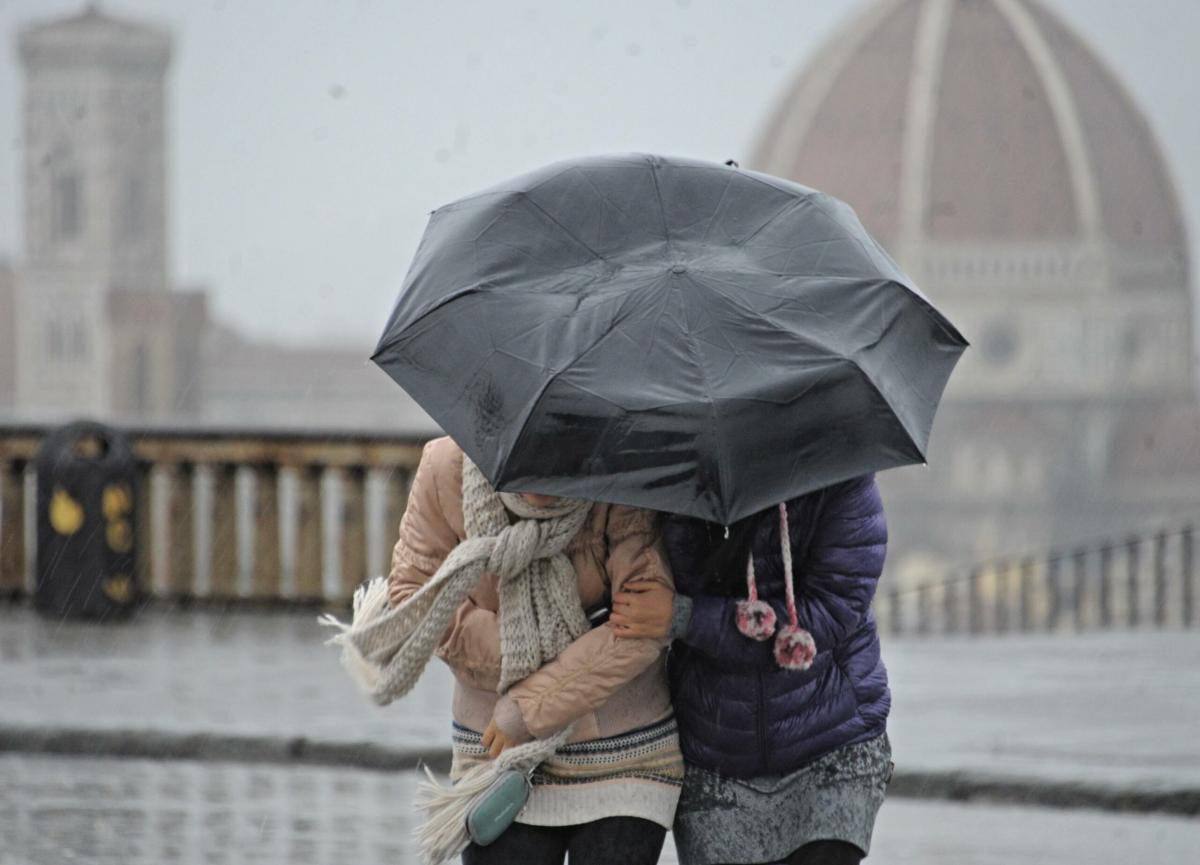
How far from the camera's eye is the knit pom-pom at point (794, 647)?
10.7ft

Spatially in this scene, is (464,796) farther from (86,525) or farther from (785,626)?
(86,525)

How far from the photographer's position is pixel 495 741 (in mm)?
3354

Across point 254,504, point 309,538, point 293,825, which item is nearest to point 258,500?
point 254,504

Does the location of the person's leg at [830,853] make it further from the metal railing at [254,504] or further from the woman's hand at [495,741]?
the metal railing at [254,504]

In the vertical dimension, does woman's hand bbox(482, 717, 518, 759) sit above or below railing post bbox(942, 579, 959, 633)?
above

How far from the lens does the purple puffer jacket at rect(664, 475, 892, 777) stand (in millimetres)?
3312

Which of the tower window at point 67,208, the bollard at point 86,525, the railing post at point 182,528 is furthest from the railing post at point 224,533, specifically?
the tower window at point 67,208

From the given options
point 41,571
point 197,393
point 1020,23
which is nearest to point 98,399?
point 197,393

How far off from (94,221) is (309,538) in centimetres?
14326

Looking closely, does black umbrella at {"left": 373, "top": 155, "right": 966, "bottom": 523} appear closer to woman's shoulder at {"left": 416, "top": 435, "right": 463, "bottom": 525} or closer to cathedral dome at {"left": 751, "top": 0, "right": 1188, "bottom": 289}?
woman's shoulder at {"left": 416, "top": 435, "right": 463, "bottom": 525}

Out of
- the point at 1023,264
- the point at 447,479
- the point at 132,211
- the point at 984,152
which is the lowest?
the point at 1023,264

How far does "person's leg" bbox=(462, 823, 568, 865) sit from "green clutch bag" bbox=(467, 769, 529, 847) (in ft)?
0.19

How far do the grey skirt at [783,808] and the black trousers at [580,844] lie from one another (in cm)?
8

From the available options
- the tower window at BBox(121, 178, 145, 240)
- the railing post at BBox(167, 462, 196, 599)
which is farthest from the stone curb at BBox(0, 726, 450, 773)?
the tower window at BBox(121, 178, 145, 240)
